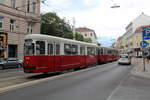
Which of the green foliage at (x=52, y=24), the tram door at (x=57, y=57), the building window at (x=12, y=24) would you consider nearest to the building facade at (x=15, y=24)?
the building window at (x=12, y=24)

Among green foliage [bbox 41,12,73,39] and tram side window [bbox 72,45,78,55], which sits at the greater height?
green foliage [bbox 41,12,73,39]

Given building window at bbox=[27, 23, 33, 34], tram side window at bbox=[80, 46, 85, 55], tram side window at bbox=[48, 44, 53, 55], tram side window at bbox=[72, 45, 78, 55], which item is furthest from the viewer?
building window at bbox=[27, 23, 33, 34]

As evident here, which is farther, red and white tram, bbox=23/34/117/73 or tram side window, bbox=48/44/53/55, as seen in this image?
tram side window, bbox=48/44/53/55

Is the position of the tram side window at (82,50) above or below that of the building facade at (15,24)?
below

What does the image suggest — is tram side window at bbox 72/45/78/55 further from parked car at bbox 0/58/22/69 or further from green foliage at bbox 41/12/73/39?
green foliage at bbox 41/12/73/39

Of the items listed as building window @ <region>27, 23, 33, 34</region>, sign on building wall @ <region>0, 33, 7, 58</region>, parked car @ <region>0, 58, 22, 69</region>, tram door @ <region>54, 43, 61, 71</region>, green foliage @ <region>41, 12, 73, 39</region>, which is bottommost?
parked car @ <region>0, 58, 22, 69</region>

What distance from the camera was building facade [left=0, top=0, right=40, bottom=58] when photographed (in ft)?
90.3

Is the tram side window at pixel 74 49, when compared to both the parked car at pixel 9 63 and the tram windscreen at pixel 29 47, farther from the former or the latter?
the parked car at pixel 9 63

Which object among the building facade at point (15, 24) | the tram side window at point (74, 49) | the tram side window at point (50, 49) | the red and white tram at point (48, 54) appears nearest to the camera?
the red and white tram at point (48, 54)

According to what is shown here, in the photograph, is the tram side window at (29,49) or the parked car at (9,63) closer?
the tram side window at (29,49)

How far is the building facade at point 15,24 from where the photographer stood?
27516 millimetres

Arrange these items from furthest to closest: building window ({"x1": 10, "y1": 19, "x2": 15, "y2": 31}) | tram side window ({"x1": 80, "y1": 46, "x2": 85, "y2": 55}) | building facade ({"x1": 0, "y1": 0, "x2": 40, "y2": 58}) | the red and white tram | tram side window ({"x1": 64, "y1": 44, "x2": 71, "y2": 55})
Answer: building window ({"x1": 10, "y1": 19, "x2": 15, "y2": 31}) < building facade ({"x1": 0, "y1": 0, "x2": 40, "y2": 58}) < tram side window ({"x1": 80, "y1": 46, "x2": 85, "y2": 55}) < tram side window ({"x1": 64, "y1": 44, "x2": 71, "y2": 55}) < the red and white tram

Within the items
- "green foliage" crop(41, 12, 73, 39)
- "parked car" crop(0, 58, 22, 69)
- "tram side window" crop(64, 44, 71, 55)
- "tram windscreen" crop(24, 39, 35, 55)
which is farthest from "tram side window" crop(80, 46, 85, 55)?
"green foliage" crop(41, 12, 73, 39)

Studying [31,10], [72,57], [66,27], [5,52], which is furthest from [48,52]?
[66,27]
